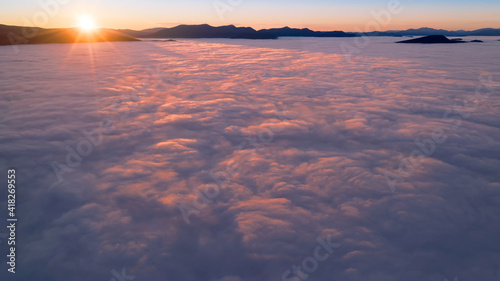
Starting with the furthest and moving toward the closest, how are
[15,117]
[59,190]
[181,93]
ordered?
[181,93] < [15,117] < [59,190]

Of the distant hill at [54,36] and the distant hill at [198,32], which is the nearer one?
the distant hill at [54,36]

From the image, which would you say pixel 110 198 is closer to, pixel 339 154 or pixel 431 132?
pixel 339 154

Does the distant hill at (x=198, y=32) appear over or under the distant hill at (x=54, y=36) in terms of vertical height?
over

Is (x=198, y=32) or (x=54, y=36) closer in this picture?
(x=54, y=36)

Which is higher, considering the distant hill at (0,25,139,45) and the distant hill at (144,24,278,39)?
the distant hill at (144,24,278,39)

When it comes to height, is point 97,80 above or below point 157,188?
above

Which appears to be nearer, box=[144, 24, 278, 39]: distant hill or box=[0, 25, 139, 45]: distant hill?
box=[0, 25, 139, 45]: distant hill

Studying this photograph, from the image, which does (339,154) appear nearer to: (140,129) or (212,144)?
(212,144)

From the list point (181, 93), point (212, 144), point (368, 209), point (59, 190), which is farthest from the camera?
point (181, 93)

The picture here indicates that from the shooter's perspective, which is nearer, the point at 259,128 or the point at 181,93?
the point at 259,128

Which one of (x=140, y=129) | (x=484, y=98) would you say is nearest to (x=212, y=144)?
(x=140, y=129)
